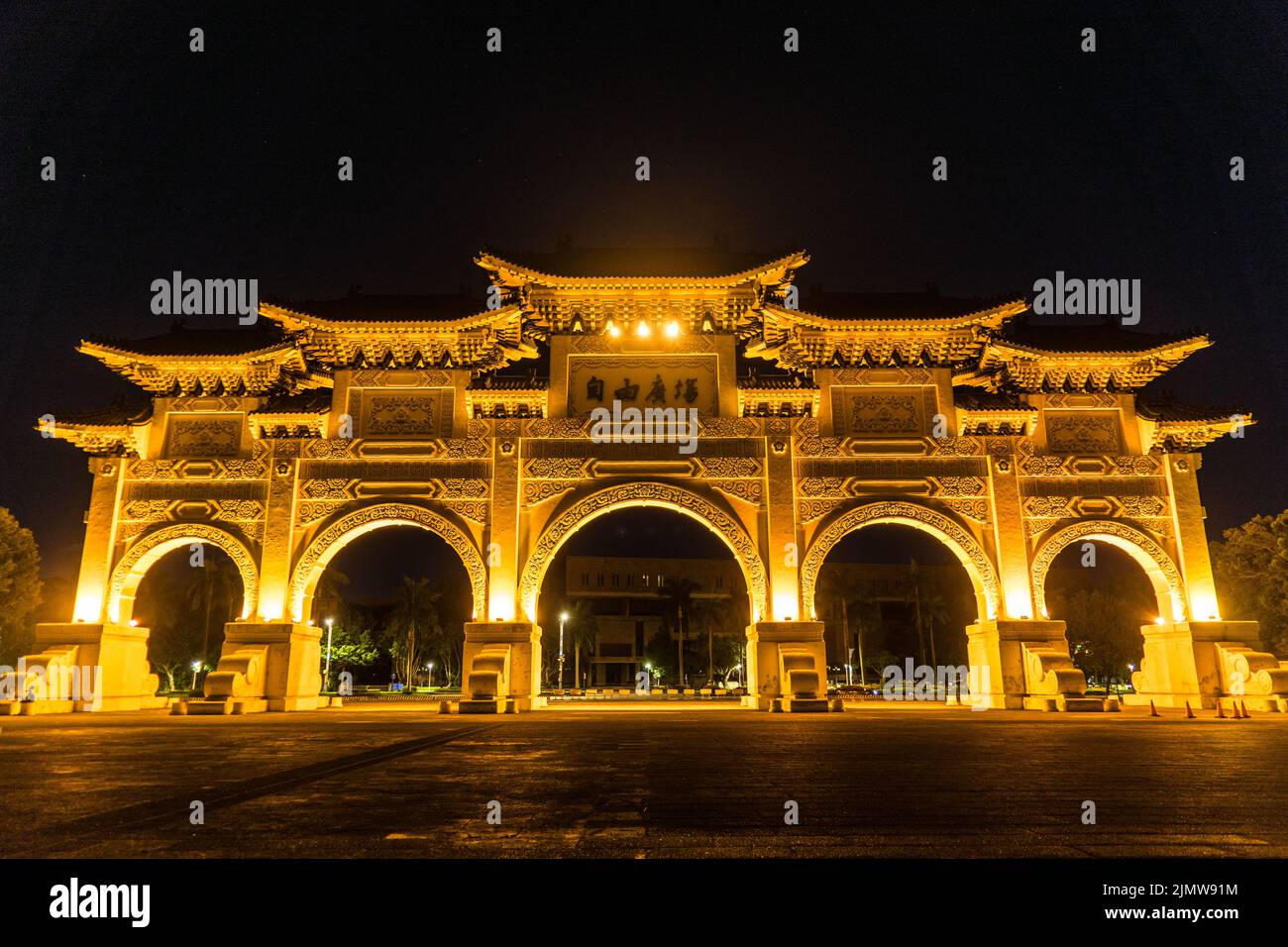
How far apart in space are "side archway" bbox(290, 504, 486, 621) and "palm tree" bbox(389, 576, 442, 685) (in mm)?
28052

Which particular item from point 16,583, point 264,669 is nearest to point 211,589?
point 16,583

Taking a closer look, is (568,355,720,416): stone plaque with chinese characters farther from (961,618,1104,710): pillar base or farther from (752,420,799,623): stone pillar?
(961,618,1104,710): pillar base

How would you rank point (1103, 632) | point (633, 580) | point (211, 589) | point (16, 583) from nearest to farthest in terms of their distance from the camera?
1. point (16, 583)
2. point (211, 589)
3. point (1103, 632)
4. point (633, 580)

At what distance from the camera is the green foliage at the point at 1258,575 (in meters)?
25.1

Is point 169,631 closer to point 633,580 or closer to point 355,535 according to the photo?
point 355,535

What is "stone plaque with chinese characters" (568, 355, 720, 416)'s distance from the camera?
62.4 feet

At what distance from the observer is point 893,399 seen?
763 inches

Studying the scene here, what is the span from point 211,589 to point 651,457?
28.3 metres

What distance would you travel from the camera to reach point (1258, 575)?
26.2 metres

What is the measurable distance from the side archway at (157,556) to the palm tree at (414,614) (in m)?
27.2

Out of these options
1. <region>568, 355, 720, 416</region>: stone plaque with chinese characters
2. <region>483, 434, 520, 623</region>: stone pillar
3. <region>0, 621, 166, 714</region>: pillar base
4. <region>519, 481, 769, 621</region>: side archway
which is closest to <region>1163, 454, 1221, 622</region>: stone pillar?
<region>519, 481, 769, 621</region>: side archway

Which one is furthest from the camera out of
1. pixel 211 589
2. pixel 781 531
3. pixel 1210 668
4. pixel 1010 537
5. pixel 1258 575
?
pixel 211 589
